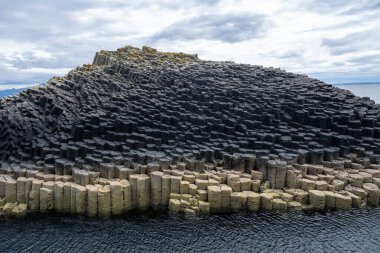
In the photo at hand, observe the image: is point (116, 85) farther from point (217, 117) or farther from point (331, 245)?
point (331, 245)

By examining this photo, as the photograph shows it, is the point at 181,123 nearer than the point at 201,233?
No

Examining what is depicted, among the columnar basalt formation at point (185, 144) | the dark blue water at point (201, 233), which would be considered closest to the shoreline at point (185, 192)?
the columnar basalt formation at point (185, 144)

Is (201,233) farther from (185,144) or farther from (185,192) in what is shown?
(185,144)

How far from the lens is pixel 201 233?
40.0 feet

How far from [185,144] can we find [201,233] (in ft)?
19.5

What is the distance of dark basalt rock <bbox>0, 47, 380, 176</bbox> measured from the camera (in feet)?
53.4

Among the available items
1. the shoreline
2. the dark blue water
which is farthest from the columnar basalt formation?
the dark blue water

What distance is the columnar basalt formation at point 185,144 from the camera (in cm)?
1426

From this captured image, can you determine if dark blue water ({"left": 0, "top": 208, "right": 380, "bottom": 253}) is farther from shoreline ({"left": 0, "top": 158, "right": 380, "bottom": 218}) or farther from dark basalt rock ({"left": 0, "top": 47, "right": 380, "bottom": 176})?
dark basalt rock ({"left": 0, "top": 47, "right": 380, "bottom": 176})

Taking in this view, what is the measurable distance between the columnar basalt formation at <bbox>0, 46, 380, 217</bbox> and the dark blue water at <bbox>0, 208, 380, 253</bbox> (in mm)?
709

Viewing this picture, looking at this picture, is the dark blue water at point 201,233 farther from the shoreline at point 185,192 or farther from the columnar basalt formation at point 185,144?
the columnar basalt formation at point 185,144

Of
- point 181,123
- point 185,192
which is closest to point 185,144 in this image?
point 181,123

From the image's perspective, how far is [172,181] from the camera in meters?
14.6

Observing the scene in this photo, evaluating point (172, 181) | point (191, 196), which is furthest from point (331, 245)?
point (172, 181)
